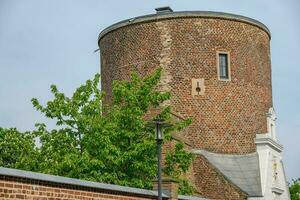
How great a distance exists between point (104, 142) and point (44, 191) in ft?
29.8

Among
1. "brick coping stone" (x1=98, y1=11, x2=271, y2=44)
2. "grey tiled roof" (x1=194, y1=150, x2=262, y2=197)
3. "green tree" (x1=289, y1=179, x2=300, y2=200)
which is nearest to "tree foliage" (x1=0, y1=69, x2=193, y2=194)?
"grey tiled roof" (x1=194, y1=150, x2=262, y2=197)

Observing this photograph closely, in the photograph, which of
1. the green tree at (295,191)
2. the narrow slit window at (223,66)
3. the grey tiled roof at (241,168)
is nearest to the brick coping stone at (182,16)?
the narrow slit window at (223,66)

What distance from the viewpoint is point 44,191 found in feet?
39.3

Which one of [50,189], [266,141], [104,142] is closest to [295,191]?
[266,141]

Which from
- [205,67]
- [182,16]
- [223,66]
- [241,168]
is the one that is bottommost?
[241,168]

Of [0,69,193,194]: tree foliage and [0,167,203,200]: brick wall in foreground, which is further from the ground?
[0,69,193,194]: tree foliage

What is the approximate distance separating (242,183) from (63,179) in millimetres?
16337

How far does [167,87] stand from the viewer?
1174 inches

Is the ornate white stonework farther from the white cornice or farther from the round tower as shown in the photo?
the round tower

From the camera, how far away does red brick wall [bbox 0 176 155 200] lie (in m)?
11.0

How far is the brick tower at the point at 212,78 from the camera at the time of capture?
29703 mm

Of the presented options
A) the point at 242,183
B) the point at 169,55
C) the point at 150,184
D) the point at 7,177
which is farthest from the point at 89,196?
the point at 169,55

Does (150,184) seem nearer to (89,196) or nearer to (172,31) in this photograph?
(89,196)

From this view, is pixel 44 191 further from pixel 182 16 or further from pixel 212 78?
pixel 182 16
